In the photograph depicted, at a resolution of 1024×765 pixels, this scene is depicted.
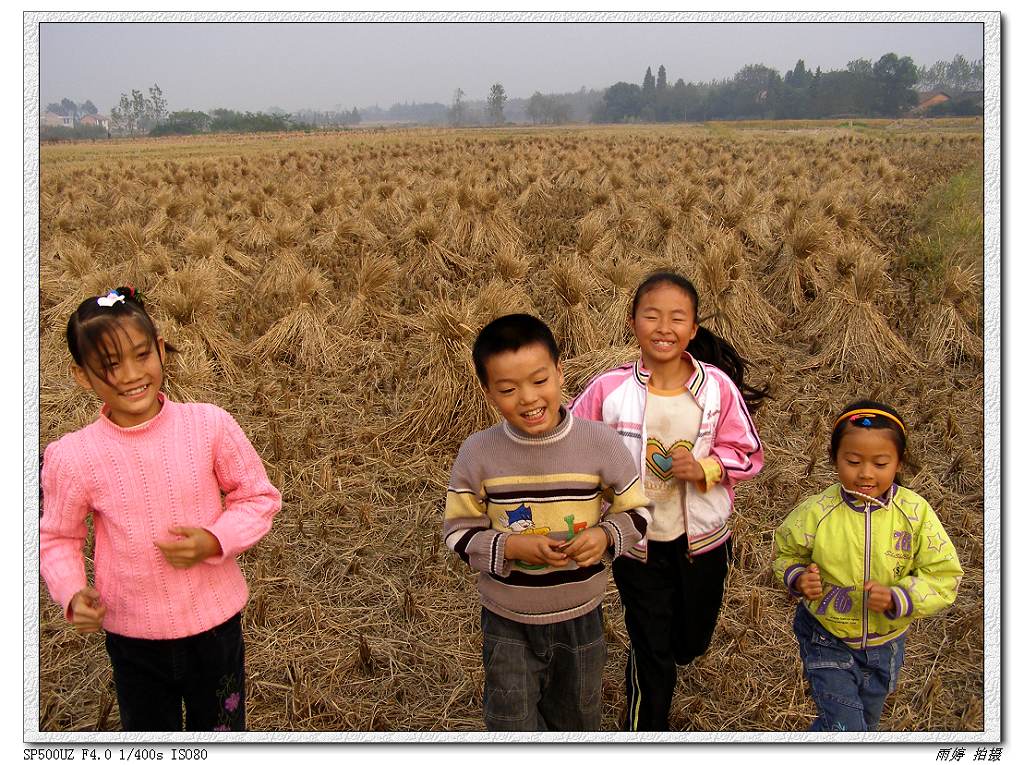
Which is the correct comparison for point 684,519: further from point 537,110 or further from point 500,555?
point 537,110

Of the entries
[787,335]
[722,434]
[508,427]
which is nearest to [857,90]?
[787,335]

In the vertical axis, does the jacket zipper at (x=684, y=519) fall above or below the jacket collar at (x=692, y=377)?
below

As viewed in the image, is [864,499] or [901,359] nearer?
[864,499]

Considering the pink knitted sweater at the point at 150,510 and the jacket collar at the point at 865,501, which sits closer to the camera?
the pink knitted sweater at the point at 150,510

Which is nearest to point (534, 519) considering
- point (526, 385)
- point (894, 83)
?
point (526, 385)

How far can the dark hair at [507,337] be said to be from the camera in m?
1.66

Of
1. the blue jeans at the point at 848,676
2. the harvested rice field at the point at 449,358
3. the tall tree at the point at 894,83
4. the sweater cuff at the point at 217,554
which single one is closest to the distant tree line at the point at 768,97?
the tall tree at the point at 894,83

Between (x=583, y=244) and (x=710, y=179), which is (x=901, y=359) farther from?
(x=710, y=179)

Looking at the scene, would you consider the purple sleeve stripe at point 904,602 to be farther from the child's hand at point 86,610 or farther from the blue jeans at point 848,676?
the child's hand at point 86,610

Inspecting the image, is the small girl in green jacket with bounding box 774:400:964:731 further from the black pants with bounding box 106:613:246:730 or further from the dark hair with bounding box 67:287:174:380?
the dark hair with bounding box 67:287:174:380

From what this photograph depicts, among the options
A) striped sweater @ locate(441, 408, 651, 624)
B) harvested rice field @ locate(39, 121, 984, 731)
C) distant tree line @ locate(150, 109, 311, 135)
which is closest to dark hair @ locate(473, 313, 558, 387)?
striped sweater @ locate(441, 408, 651, 624)

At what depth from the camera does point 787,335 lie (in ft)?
20.1

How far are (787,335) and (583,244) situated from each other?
2.25m
